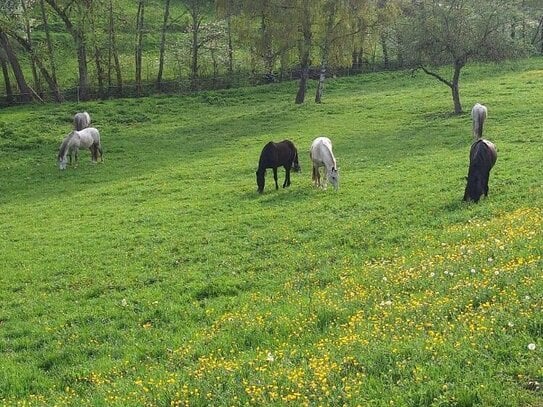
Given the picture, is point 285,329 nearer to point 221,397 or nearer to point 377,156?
point 221,397

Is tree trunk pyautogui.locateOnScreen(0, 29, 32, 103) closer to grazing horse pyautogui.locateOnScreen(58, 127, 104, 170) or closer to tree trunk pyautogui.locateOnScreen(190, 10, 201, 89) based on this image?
tree trunk pyautogui.locateOnScreen(190, 10, 201, 89)

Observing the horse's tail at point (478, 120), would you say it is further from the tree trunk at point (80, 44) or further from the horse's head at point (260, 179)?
the tree trunk at point (80, 44)

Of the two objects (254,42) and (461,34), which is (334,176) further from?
(254,42)

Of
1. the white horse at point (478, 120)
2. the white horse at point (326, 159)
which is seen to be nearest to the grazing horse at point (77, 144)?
the white horse at point (326, 159)

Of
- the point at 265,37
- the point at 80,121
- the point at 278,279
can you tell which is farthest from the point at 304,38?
the point at 278,279

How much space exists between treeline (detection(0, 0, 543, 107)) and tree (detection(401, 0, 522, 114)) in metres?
0.06

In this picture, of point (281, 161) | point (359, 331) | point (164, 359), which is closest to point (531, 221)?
point (359, 331)

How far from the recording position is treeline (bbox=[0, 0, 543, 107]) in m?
32.3

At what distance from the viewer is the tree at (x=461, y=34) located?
31.8 m

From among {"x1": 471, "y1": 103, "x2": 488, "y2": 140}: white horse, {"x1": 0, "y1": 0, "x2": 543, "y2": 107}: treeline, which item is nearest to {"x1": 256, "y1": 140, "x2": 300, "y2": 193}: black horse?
{"x1": 471, "y1": 103, "x2": 488, "y2": 140}: white horse

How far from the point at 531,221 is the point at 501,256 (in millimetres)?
2507

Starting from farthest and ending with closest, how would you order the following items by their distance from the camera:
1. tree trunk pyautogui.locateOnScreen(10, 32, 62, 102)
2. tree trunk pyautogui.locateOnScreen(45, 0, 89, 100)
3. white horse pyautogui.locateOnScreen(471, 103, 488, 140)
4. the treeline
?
→ 1. tree trunk pyautogui.locateOnScreen(45, 0, 89, 100)
2. tree trunk pyautogui.locateOnScreen(10, 32, 62, 102)
3. the treeline
4. white horse pyautogui.locateOnScreen(471, 103, 488, 140)

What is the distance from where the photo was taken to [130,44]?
53594mm

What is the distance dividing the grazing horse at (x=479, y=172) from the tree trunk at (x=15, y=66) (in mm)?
36191
